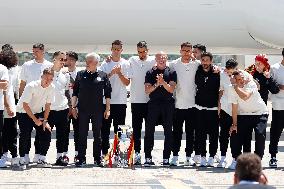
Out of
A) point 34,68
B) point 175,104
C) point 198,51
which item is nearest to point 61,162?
point 34,68

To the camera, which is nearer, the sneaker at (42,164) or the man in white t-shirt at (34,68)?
the sneaker at (42,164)

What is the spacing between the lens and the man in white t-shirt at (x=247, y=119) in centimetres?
857

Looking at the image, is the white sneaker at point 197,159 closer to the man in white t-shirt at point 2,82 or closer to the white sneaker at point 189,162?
the white sneaker at point 189,162

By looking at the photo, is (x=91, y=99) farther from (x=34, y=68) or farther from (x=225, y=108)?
(x=225, y=108)

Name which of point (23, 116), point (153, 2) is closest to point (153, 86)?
point (23, 116)

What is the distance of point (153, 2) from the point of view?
1381 centimetres

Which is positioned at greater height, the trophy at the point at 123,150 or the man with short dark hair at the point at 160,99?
the man with short dark hair at the point at 160,99

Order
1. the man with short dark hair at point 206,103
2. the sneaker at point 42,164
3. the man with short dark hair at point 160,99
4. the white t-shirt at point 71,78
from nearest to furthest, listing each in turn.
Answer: the sneaker at point 42,164, the man with short dark hair at point 160,99, the man with short dark hair at point 206,103, the white t-shirt at point 71,78

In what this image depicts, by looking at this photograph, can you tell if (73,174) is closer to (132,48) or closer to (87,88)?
(87,88)

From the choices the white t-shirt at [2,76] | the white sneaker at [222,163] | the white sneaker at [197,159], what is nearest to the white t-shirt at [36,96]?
the white t-shirt at [2,76]

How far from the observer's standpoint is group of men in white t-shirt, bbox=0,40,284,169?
862cm

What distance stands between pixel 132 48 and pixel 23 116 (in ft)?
21.7

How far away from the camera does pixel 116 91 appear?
933cm

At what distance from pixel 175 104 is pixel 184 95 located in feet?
0.74
